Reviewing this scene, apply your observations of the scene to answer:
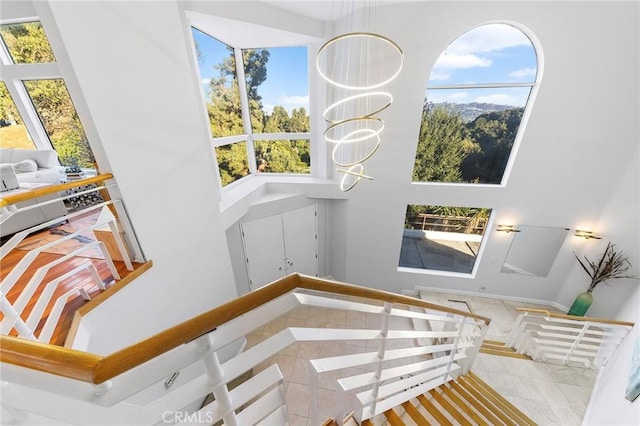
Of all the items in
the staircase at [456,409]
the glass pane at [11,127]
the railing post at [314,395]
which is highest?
the glass pane at [11,127]

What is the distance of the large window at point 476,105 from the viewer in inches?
141

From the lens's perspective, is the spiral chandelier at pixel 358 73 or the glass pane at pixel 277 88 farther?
the glass pane at pixel 277 88

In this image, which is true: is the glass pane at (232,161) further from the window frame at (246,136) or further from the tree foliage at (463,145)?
the tree foliage at (463,145)

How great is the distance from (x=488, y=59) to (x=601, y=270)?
3991mm

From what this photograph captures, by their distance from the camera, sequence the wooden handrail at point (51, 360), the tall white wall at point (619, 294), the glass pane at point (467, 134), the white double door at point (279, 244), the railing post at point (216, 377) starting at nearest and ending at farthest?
the wooden handrail at point (51, 360) < the railing post at point (216, 377) < the tall white wall at point (619, 294) < the glass pane at point (467, 134) < the white double door at point (279, 244)

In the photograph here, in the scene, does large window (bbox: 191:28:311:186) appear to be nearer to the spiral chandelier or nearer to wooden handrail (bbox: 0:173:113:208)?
the spiral chandelier

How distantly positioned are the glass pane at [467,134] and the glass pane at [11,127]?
20.1 feet

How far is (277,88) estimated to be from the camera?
4.13 m

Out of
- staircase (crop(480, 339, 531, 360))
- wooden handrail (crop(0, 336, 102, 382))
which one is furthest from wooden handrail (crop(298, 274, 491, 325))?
staircase (crop(480, 339, 531, 360))

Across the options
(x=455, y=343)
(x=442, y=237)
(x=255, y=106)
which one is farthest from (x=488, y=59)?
(x=455, y=343)

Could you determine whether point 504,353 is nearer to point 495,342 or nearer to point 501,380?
point 495,342

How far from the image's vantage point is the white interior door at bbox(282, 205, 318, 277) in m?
4.55

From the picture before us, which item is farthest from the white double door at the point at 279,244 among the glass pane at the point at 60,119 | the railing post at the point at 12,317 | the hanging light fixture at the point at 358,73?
the railing post at the point at 12,317

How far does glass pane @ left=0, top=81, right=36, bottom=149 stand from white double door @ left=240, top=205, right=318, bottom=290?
3430 millimetres
